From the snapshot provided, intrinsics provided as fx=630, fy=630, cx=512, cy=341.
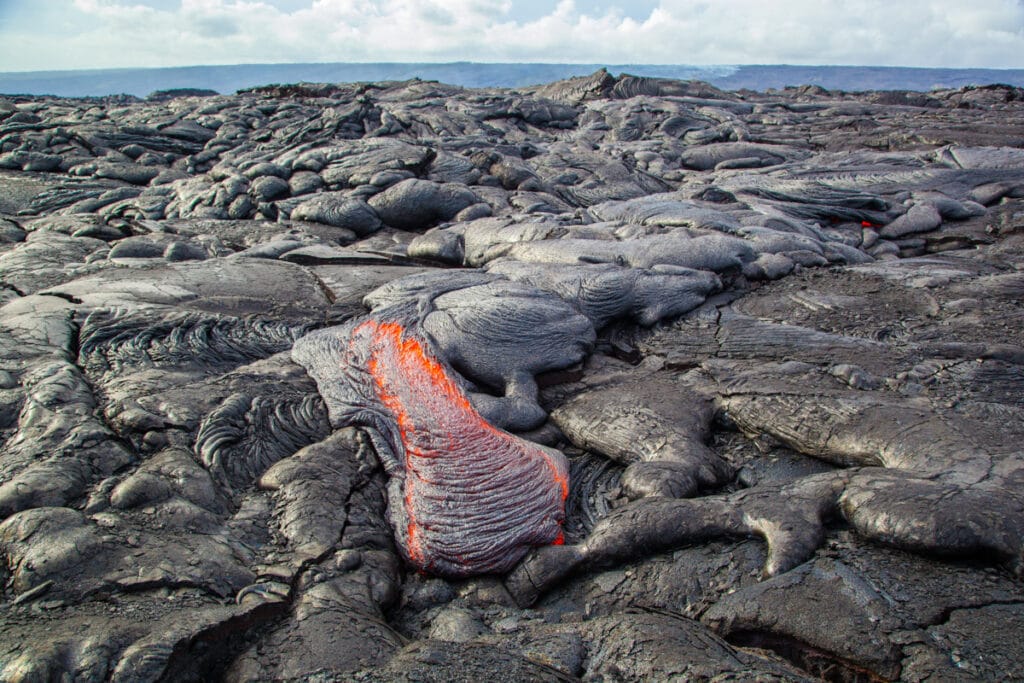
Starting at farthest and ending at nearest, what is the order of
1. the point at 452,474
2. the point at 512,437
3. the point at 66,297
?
the point at 66,297, the point at 512,437, the point at 452,474

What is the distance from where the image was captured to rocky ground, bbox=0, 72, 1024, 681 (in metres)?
2.81

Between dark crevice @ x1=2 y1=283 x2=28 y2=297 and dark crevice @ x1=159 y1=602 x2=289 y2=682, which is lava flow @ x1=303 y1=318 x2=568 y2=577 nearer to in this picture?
dark crevice @ x1=159 y1=602 x2=289 y2=682

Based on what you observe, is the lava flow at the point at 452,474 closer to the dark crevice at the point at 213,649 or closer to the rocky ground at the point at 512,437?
the rocky ground at the point at 512,437

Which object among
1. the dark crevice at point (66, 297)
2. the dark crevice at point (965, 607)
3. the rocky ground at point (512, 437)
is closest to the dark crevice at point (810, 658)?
the rocky ground at point (512, 437)

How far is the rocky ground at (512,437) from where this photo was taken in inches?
111

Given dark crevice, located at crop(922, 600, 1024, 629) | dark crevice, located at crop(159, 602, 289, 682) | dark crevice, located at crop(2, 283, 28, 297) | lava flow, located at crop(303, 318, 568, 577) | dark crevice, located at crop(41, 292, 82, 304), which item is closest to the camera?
dark crevice, located at crop(159, 602, 289, 682)

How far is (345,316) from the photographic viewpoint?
588 cm

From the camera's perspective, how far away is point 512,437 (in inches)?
179

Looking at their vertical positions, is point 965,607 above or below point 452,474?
above

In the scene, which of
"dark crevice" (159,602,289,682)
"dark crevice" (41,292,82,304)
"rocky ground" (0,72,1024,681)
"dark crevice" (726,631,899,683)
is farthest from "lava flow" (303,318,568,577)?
"dark crevice" (41,292,82,304)

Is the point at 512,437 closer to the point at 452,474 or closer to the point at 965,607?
the point at 452,474

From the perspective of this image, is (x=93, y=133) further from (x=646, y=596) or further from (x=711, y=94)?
(x=711, y=94)

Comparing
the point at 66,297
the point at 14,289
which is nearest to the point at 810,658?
the point at 66,297

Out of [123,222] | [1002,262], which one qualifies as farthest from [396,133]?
[1002,262]
